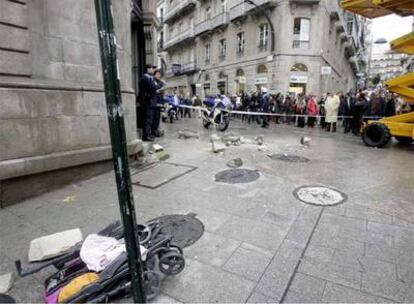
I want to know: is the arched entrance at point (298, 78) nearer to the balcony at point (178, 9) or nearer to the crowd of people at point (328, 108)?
the crowd of people at point (328, 108)

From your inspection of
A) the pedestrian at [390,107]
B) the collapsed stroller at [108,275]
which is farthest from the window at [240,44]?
the collapsed stroller at [108,275]

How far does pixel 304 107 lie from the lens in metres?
16.0

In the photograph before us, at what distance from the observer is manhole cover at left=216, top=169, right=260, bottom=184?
4.97 metres

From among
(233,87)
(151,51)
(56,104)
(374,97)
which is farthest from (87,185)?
(233,87)

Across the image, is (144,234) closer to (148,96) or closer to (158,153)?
(158,153)

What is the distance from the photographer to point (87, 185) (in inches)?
187

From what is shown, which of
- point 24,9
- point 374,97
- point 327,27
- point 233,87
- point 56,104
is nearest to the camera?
point 24,9

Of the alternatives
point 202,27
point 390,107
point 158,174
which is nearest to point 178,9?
point 202,27

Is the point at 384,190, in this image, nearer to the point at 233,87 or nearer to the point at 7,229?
the point at 7,229

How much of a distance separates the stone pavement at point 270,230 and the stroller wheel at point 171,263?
0.33 feet

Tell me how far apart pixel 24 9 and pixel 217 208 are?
12.8ft

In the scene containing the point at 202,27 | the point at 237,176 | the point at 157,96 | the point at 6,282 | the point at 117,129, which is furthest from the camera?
A: the point at 202,27

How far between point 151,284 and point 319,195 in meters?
3.00

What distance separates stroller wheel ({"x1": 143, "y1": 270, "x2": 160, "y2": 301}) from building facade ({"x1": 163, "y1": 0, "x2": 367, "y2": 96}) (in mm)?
19217
